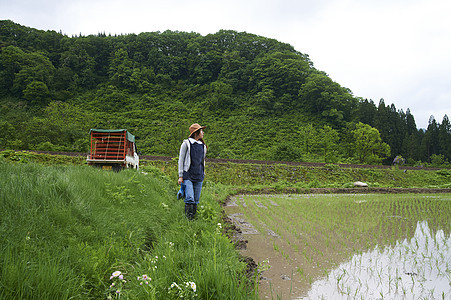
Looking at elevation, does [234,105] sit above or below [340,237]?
above

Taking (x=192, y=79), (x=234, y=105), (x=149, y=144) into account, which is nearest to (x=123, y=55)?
(x=192, y=79)

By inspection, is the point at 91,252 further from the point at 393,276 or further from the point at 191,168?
the point at 393,276

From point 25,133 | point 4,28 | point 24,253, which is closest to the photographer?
point 24,253

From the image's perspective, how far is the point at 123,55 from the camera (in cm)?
7356

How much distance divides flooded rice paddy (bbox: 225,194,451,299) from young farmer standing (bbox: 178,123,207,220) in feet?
4.11

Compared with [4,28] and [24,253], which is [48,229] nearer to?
[24,253]

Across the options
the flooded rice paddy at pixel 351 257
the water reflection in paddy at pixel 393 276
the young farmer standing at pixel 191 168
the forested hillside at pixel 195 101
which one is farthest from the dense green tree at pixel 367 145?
the young farmer standing at pixel 191 168

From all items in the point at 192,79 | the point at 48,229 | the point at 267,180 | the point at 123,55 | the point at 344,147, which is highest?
the point at 123,55

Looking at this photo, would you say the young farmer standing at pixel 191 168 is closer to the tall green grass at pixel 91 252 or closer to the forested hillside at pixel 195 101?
the tall green grass at pixel 91 252

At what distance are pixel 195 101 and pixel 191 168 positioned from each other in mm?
55897

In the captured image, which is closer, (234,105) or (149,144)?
(149,144)

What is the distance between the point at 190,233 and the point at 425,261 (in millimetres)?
3252

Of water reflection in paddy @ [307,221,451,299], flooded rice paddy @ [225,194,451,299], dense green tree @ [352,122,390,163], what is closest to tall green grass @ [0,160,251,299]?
flooded rice paddy @ [225,194,451,299]

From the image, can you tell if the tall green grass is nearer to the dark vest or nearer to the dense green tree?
the dark vest
